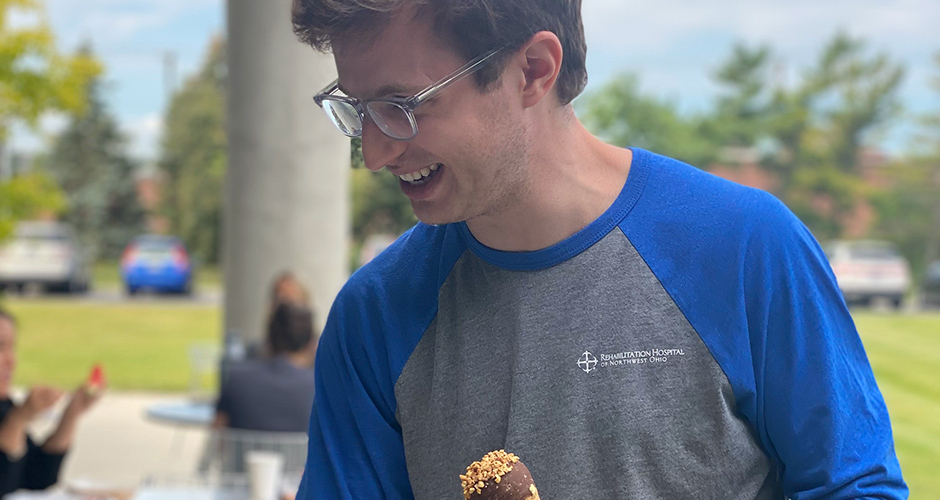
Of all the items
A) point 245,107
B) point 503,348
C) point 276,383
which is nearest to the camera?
point 503,348

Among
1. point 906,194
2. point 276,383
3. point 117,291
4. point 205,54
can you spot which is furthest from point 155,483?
point 205,54

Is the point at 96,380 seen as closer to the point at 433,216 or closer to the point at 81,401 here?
the point at 81,401

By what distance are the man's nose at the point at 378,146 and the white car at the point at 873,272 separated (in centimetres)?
1189

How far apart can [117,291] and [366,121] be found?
2551 centimetres

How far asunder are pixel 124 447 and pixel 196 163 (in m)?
24.4

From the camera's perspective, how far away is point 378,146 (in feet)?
4.23

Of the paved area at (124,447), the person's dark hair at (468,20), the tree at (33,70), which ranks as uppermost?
the tree at (33,70)

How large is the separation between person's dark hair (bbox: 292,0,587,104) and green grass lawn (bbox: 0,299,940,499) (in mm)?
2105

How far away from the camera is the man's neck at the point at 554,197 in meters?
1.35

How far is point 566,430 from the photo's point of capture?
1.32 m

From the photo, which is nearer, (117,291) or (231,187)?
(231,187)

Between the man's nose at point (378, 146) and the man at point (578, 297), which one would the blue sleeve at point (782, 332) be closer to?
the man at point (578, 297)

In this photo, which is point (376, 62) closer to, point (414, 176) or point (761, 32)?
point (414, 176)

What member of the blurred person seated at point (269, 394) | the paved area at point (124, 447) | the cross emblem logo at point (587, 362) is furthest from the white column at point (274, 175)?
the cross emblem logo at point (587, 362)
